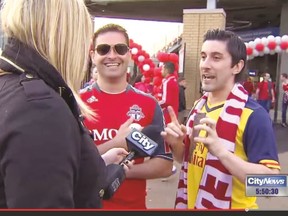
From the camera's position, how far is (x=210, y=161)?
1754 millimetres

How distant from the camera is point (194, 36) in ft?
36.0

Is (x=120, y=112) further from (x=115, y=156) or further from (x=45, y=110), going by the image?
(x=45, y=110)

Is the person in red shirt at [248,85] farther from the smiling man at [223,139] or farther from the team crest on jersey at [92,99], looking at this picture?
the team crest on jersey at [92,99]

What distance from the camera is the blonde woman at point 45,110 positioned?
36.7 inches

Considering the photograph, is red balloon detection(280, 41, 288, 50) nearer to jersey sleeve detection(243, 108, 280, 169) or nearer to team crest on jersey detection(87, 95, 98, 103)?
team crest on jersey detection(87, 95, 98, 103)

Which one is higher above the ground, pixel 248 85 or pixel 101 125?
pixel 101 125

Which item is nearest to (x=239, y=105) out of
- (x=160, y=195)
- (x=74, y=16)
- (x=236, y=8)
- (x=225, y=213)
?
(x=225, y=213)

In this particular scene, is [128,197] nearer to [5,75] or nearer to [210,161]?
[210,161]

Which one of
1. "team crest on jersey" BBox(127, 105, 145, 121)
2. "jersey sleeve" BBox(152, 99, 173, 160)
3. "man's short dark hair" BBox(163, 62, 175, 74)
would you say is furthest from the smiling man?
"man's short dark hair" BBox(163, 62, 175, 74)

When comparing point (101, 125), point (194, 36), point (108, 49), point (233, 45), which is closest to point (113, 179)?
point (101, 125)

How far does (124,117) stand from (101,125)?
125 mm

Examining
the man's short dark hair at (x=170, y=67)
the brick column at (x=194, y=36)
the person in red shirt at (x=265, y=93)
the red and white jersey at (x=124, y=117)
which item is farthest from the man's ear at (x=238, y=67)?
the person in red shirt at (x=265, y=93)
